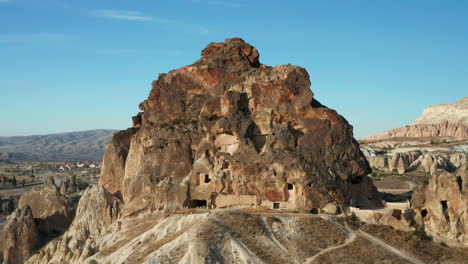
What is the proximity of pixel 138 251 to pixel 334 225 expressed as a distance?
14.5 metres

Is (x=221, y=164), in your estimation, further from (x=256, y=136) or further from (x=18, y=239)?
(x=18, y=239)

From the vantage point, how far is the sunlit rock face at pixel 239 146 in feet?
169

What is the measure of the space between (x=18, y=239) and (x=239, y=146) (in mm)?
24600

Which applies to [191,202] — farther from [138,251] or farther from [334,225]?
[334,225]

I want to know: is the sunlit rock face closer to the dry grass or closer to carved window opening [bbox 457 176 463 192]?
the dry grass

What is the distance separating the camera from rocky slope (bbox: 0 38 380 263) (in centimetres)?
4978

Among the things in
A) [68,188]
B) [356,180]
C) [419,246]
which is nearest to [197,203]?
[356,180]

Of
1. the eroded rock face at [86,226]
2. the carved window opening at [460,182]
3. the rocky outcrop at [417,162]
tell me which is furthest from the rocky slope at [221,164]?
the rocky outcrop at [417,162]

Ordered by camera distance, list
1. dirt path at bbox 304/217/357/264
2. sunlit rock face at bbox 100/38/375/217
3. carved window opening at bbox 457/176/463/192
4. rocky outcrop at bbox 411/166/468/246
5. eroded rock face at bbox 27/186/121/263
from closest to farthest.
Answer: dirt path at bbox 304/217/357/264 < rocky outcrop at bbox 411/166/468/246 < carved window opening at bbox 457/176/463/192 < sunlit rock face at bbox 100/38/375/217 < eroded rock face at bbox 27/186/121/263

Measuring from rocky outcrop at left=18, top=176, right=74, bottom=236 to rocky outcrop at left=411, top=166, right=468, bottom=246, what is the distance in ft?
119

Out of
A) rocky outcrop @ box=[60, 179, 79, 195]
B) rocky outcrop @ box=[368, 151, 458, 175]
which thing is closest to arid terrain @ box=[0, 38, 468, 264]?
rocky outcrop @ box=[368, 151, 458, 175]

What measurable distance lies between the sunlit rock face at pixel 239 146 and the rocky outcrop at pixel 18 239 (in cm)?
1055

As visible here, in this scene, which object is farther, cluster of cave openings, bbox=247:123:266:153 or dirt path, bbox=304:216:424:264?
cluster of cave openings, bbox=247:123:266:153

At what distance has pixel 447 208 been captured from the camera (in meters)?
47.5
